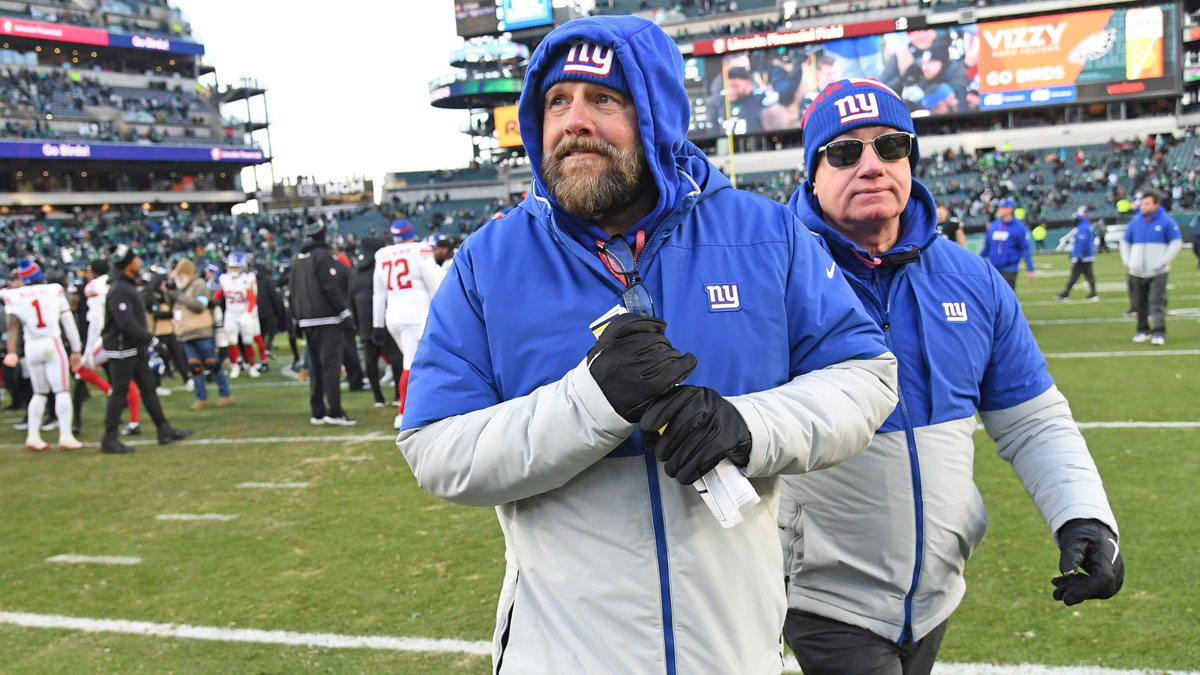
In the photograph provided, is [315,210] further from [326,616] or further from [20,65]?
[326,616]

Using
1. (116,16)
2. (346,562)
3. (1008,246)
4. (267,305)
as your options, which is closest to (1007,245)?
(1008,246)

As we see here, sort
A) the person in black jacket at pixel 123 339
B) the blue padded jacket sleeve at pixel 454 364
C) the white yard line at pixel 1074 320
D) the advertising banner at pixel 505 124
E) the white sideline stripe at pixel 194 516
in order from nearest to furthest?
the blue padded jacket sleeve at pixel 454 364
the white sideline stripe at pixel 194 516
the person in black jacket at pixel 123 339
the white yard line at pixel 1074 320
the advertising banner at pixel 505 124

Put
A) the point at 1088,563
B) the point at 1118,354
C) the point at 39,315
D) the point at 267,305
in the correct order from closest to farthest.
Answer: the point at 1088,563 → the point at 39,315 → the point at 1118,354 → the point at 267,305

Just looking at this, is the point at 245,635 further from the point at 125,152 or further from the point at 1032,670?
the point at 125,152

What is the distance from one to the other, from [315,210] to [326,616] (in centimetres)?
6005

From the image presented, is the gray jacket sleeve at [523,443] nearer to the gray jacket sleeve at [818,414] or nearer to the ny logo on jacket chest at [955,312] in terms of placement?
the gray jacket sleeve at [818,414]

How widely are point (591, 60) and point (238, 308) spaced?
12.9 metres

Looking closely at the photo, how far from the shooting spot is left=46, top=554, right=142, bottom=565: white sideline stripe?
5324mm

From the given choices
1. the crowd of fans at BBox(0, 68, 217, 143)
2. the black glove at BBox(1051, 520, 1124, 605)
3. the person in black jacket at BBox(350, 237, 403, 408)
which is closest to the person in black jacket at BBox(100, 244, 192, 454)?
the person in black jacket at BBox(350, 237, 403, 408)

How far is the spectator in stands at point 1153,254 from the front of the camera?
1049cm

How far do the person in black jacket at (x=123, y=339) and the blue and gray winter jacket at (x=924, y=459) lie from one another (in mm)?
7704

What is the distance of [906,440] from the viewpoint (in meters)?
2.14

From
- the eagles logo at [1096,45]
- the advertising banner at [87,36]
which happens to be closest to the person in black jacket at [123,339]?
the eagles logo at [1096,45]

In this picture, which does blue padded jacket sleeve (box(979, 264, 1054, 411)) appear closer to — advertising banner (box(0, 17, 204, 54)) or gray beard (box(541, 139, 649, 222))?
gray beard (box(541, 139, 649, 222))
